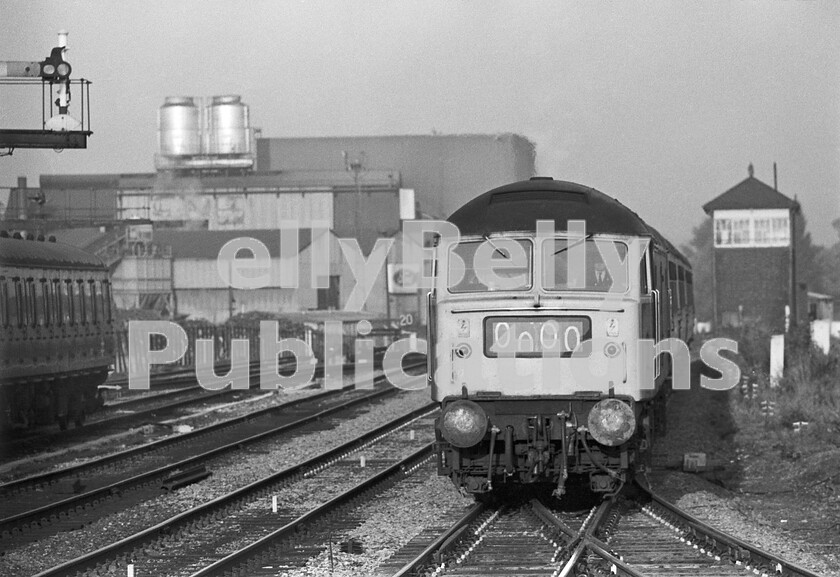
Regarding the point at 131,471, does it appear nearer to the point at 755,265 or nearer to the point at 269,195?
the point at 755,265

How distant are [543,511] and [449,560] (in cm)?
226

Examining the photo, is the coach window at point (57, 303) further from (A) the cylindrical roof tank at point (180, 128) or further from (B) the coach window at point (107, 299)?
(A) the cylindrical roof tank at point (180, 128)

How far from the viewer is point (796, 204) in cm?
6284

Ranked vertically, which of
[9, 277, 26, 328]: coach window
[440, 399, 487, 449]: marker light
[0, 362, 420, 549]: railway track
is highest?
[9, 277, 26, 328]: coach window

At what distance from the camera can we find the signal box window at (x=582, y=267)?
11859 mm

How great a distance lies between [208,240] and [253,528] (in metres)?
62.0

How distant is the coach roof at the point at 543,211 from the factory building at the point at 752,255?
50583mm

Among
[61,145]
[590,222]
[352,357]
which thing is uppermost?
[61,145]

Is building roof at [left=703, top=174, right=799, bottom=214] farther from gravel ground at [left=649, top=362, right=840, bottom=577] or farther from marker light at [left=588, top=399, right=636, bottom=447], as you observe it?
marker light at [left=588, top=399, right=636, bottom=447]

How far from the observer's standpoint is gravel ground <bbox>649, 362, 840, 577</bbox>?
10.7 metres

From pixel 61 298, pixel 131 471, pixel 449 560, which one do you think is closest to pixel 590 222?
pixel 449 560

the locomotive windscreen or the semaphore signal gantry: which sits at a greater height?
the semaphore signal gantry

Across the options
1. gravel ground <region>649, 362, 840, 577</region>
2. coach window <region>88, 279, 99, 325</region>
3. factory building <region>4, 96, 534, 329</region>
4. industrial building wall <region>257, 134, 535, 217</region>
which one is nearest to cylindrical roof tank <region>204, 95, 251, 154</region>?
factory building <region>4, 96, 534, 329</region>

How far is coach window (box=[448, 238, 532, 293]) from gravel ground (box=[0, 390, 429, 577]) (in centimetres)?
395
